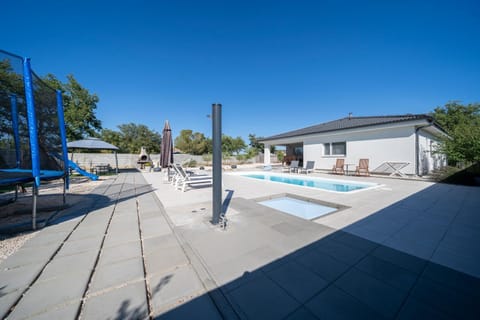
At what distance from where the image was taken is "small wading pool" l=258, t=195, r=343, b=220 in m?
4.24

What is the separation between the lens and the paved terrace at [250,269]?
4.63ft

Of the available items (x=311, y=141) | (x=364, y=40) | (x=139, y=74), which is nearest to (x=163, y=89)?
(x=139, y=74)

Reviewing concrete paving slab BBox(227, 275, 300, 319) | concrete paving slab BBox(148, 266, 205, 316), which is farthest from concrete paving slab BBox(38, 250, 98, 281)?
concrete paving slab BBox(227, 275, 300, 319)

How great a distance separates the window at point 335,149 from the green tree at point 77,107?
74.8 ft

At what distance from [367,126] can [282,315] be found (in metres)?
11.8

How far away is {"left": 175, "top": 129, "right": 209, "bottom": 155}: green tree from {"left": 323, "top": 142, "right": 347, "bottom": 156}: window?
30.1 metres

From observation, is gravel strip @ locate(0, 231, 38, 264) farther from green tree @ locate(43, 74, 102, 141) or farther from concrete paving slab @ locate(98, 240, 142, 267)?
green tree @ locate(43, 74, 102, 141)

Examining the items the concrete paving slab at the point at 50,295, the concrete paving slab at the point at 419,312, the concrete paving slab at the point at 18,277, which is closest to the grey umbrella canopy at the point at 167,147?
the concrete paving slab at the point at 18,277

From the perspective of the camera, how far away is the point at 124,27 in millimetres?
8586

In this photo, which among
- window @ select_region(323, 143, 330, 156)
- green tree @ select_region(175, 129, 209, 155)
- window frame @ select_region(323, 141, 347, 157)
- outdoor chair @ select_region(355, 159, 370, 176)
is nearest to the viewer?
outdoor chair @ select_region(355, 159, 370, 176)

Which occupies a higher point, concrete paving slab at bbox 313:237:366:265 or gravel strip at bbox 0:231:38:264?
concrete paving slab at bbox 313:237:366:265

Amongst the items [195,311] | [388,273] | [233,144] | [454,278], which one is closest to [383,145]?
[454,278]

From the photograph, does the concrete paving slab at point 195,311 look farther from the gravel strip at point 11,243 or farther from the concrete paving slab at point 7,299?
the gravel strip at point 11,243

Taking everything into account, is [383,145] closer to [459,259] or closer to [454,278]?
[459,259]
